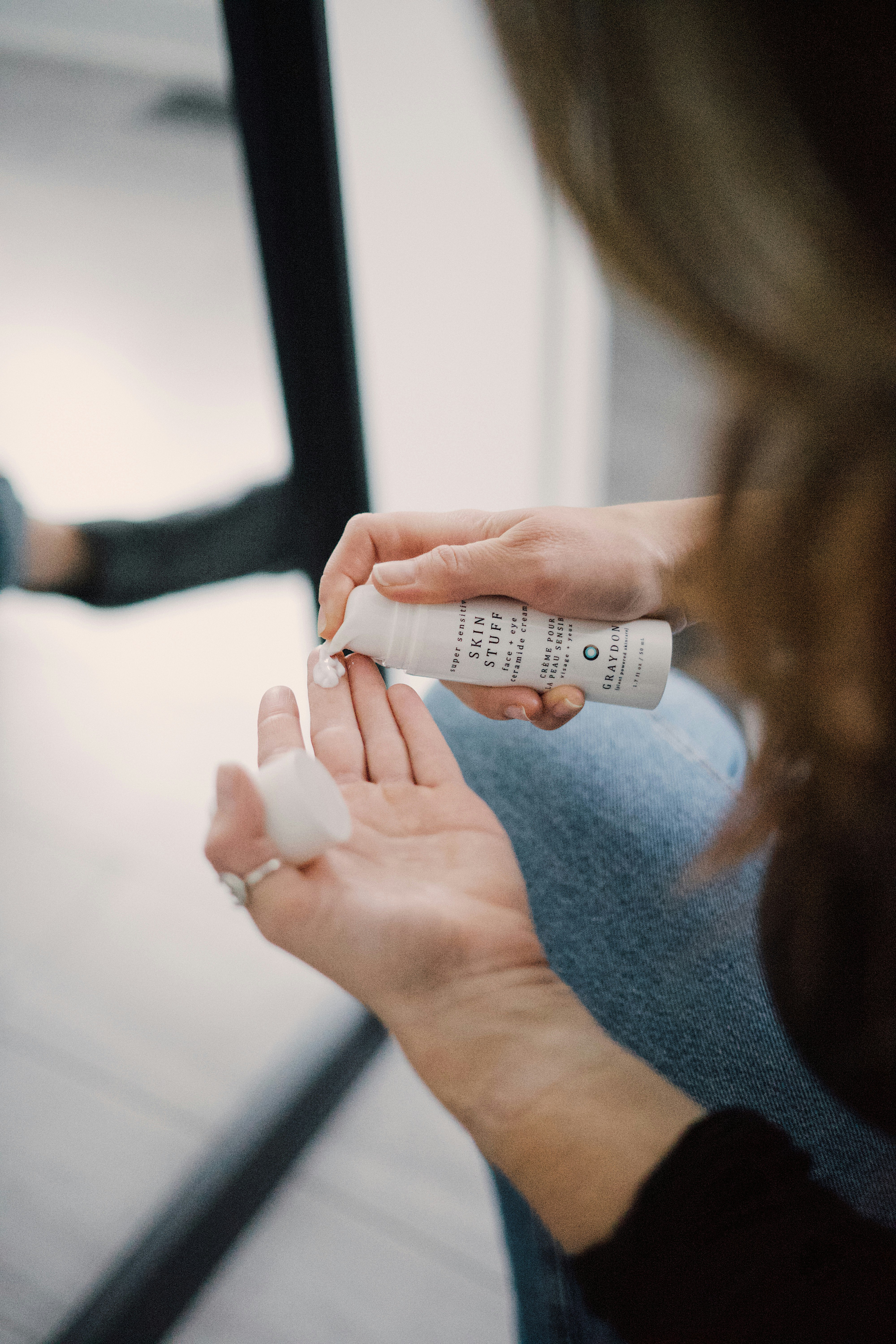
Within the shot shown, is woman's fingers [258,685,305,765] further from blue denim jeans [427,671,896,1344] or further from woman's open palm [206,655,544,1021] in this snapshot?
blue denim jeans [427,671,896,1344]

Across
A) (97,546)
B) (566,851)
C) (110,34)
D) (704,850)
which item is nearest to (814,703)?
(704,850)

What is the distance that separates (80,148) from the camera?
0.72m

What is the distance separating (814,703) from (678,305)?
0.16m

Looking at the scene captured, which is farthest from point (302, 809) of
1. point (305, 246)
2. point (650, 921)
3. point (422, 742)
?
point (305, 246)

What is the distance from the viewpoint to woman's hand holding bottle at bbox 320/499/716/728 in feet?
1.62

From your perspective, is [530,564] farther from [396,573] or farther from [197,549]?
[197,549]

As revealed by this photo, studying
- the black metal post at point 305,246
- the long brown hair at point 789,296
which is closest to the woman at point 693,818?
the long brown hair at point 789,296

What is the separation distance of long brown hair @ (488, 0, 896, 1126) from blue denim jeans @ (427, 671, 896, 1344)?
0.30 ft

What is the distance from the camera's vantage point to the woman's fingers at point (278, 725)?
45 cm

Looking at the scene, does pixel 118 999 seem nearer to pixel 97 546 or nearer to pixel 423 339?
pixel 97 546

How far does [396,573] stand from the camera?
484mm

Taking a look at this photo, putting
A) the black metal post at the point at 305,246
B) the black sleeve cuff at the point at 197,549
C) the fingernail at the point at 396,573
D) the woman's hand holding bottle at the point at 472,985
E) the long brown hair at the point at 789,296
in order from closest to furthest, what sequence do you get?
the long brown hair at the point at 789,296 < the woman's hand holding bottle at the point at 472,985 < the fingernail at the point at 396,573 < the black metal post at the point at 305,246 < the black sleeve cuff at the point at 197,549

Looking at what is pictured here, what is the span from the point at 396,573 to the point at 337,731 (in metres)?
Result: 0.10

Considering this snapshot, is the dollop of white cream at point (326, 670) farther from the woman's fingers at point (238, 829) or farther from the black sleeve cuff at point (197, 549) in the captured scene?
the black sleeve cuff at point (197, 549)
